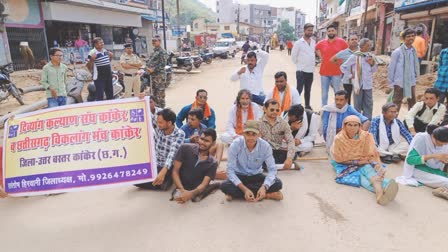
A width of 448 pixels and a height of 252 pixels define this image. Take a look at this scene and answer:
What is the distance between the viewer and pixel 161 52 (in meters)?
7.23

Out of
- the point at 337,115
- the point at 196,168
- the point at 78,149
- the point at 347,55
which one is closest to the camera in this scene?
the point at 78,149

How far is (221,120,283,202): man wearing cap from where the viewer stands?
3.23 metres

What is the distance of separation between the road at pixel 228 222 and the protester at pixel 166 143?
0.16m

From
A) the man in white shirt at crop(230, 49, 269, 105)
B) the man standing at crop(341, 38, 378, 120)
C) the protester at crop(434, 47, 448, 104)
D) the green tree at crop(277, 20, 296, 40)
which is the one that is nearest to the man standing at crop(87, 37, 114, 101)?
the man in white shirt at crop(230, 49, 269, 105)

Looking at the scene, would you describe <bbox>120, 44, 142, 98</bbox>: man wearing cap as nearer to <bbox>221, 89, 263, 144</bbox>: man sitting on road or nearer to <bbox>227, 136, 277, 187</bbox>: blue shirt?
<bbox>221, 89, 263, 144</bbox>: man sitting on road

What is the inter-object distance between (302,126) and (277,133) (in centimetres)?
63

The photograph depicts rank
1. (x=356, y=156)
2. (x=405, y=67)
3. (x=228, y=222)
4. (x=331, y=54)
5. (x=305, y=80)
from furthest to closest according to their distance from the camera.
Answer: (x=305, y=80), (x=331, y=54), (x=405, y=67), (x=356, y=156), (x=228, y=222)

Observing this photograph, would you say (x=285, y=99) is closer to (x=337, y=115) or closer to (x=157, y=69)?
(x=337, y=115)

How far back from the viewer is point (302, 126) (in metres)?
4.63

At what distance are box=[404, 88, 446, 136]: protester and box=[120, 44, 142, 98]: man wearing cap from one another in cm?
538

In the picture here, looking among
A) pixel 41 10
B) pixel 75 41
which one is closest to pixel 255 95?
pixel 41 10

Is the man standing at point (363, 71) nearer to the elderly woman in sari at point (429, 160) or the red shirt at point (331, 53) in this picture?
the red shirt at point (331, 53)

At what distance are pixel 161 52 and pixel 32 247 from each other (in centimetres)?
524

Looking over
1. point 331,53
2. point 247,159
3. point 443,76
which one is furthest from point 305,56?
point 247,159
